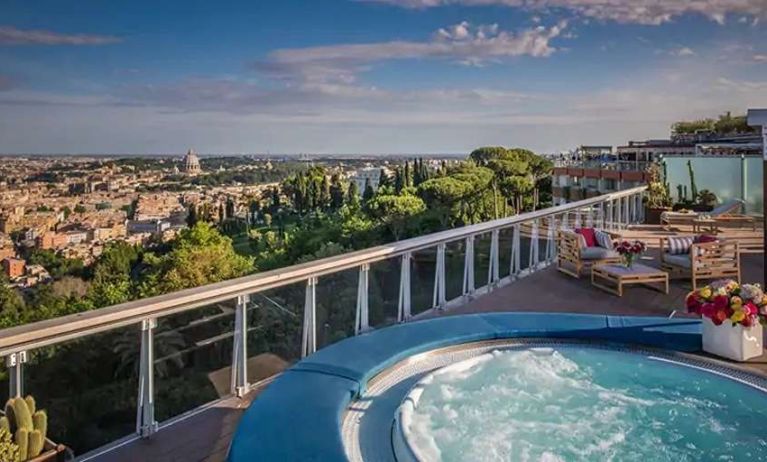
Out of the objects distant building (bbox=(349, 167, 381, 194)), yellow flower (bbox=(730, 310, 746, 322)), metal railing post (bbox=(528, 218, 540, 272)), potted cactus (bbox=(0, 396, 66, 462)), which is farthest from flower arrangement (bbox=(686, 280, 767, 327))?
distant building (bbox=(349, 167, 381, 194))

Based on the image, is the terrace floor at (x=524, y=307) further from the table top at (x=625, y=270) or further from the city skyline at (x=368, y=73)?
the city skyline at (x=368, y=73)

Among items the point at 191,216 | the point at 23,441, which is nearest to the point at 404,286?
the point at 23,441

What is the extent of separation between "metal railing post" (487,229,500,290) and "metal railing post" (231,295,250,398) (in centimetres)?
340

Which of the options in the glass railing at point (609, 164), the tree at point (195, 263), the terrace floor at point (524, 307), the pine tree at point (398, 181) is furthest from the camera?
the pine tree at point (398, 181)

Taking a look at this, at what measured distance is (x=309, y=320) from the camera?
3.83 meters

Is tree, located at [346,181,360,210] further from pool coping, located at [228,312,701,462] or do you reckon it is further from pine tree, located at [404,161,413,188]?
pool coping, located at [228,312,701,462]

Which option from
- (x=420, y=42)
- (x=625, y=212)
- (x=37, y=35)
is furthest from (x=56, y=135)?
(x=625, y=212)

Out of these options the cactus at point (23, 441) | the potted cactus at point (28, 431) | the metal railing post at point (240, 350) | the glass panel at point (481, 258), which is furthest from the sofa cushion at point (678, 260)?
the cactus at point (23, 441)

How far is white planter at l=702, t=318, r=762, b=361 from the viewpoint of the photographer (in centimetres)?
376

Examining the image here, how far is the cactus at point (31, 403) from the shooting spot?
2357mm

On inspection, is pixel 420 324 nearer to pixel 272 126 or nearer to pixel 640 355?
pixel 640 355

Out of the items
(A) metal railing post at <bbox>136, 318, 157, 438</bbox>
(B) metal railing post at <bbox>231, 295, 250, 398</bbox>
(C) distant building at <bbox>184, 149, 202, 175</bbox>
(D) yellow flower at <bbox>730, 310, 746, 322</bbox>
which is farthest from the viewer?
(C) distant building at <bbox>184, 149, 202, 175</bbox>

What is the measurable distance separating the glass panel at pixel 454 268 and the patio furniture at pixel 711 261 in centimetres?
258

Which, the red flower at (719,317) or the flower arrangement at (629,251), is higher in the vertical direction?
the flower arrangement at (629,251)
